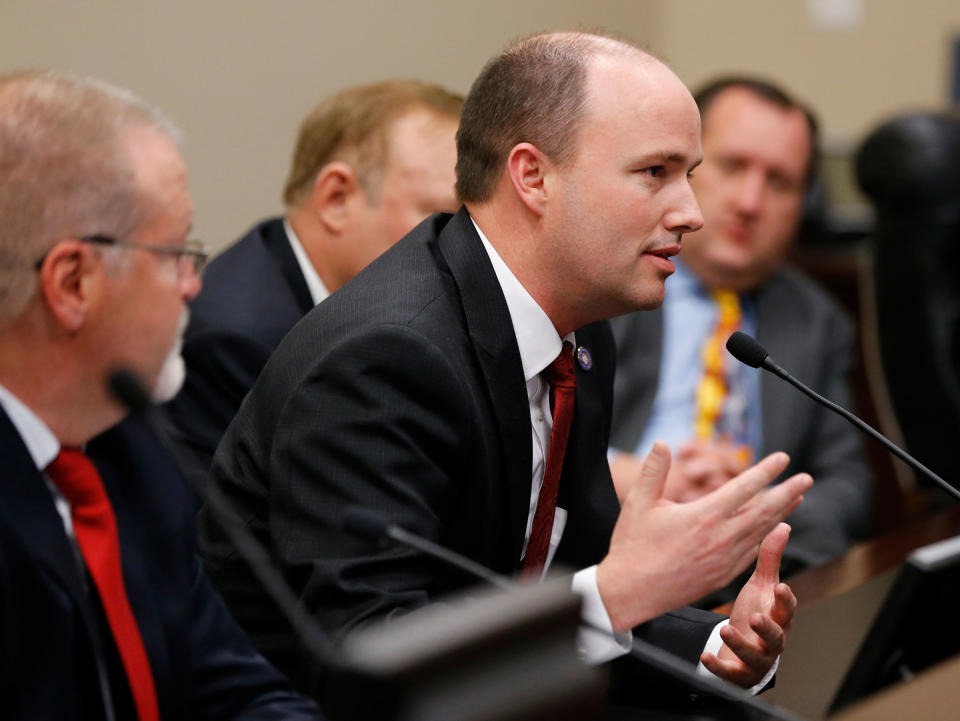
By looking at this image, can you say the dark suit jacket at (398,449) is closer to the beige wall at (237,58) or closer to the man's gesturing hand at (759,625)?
the man's gesturing hand at (759,625)

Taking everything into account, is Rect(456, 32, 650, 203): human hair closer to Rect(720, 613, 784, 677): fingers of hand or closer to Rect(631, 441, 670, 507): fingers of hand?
Rect(631, 441, 670, 507): fingers of hand

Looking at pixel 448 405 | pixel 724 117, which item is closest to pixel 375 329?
pixel 448 405

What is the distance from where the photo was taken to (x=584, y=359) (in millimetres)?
1750

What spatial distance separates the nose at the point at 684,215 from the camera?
5.40ft

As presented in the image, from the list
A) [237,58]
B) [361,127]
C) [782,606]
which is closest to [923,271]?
[361,127]

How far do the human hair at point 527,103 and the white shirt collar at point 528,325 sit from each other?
0.38 feet

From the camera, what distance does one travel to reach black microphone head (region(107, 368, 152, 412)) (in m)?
1.18

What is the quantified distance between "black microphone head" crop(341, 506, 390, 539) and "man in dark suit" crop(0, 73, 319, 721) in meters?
0.28

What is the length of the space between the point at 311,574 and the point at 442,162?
1126mm

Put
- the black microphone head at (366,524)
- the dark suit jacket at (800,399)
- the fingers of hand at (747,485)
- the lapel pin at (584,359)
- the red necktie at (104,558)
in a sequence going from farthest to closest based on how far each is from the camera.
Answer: the dark suit jacket at (800,399) < the lapel pin at (584,359) < the fingers of hand at (747,485) < the red necktie at (104,558) < the black microphone head at (366,524)

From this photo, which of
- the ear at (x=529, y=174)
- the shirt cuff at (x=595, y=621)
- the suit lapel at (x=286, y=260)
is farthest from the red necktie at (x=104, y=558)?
the suit lapel at (x=286, y=260)

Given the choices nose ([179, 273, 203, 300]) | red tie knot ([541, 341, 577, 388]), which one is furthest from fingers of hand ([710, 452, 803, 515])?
nose ([179, 273, 203, 300])

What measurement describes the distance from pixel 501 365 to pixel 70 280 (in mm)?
540

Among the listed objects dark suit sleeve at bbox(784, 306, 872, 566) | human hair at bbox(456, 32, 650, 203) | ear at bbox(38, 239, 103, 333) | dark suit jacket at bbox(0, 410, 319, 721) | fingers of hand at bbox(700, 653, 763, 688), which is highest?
human hair at bbox(456, 32, 650, 203)
